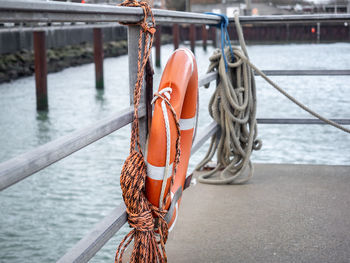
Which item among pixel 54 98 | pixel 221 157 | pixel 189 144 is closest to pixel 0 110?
pixel 54 98

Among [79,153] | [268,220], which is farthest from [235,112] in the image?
[79,153]

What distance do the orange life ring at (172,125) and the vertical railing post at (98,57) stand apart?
9.84 m

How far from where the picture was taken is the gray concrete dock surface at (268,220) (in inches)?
74.4

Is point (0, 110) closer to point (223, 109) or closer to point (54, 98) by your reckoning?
point (54, 98)

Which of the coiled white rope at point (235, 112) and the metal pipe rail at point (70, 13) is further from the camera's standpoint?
the coiled white rope at point (235, 112)

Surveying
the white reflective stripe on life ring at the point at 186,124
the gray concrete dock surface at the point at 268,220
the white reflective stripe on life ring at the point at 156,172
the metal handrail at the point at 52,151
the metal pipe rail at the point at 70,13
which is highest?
the metal pipe rail at the point at 70,13

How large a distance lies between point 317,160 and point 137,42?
138 inches

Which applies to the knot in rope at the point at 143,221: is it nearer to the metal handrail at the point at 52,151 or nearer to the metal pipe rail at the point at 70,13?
the metal handrail at the point at 52,151

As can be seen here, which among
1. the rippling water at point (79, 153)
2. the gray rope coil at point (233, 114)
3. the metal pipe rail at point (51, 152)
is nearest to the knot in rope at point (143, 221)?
the metal pipe rail at point (51, 152)

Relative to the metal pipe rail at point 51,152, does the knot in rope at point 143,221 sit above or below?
below

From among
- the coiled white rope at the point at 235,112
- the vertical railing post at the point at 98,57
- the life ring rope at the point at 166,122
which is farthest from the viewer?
the vertical railing post at the point at 98,57

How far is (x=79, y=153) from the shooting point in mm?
5020

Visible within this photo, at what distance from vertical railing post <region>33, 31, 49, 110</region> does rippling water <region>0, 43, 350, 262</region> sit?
0.20 metres

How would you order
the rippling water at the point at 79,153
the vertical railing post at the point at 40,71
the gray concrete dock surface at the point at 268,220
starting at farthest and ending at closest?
the vertical railing post at the point at 40,71 < the rippling water at the point at 79,153 < the gray concrete dock surface at the point at 268,220
